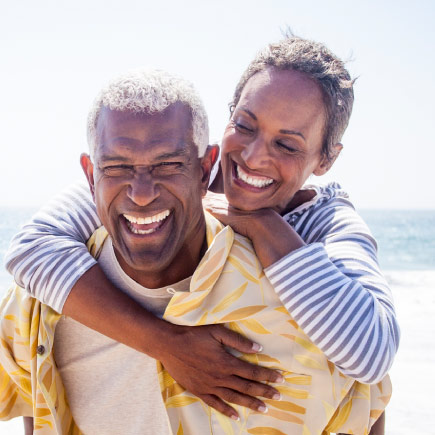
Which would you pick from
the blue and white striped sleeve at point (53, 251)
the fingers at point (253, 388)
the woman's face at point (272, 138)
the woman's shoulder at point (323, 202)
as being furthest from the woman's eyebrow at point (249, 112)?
the fingers at point (253, 388)

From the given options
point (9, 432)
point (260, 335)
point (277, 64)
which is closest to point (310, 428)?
point (260, 335)

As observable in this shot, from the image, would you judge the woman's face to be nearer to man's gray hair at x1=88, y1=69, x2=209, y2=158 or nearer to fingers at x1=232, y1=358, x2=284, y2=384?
man's gray hair at x1=88, y1=69, x2=209, y2=158

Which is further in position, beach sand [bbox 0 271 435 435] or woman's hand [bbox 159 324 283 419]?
beach sand [bbox 0 271 435 435]

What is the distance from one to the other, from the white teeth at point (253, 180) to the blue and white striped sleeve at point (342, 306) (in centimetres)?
54

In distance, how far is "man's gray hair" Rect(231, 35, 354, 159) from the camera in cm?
272

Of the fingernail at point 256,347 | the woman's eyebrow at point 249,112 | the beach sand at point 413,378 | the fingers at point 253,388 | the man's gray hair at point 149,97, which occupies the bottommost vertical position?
the beach sand at point 413,378

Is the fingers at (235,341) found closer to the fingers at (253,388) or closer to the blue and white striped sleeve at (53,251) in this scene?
the fingers at (253,388)

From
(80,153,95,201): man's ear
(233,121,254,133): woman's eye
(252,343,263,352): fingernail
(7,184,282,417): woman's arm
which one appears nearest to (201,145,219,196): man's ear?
(233,121,254,133): woman's eye

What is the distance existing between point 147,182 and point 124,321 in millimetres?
589

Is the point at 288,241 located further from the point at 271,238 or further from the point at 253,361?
the point at 253,361

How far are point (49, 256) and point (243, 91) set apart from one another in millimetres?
1258

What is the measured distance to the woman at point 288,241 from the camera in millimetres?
2129

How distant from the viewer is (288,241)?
2.32 metres

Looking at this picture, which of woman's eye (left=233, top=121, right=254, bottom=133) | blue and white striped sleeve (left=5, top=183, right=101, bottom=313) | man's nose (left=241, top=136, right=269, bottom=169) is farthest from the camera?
woman's eye (left=233, top=121, right=254, bottom=133)
